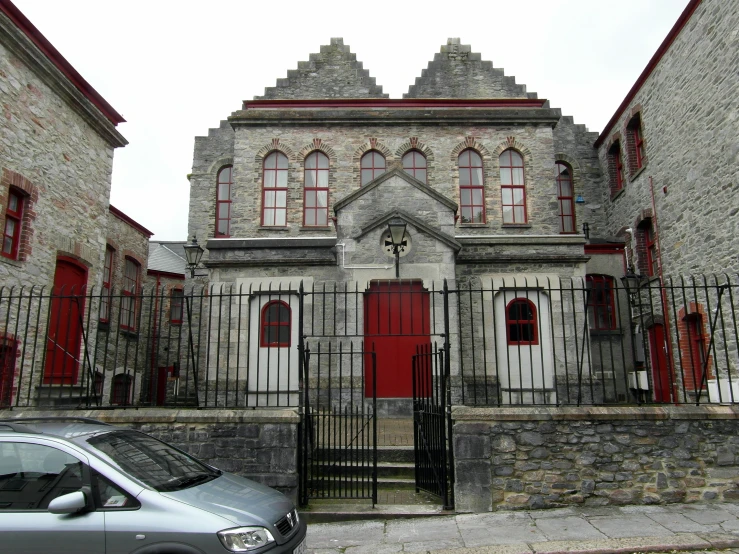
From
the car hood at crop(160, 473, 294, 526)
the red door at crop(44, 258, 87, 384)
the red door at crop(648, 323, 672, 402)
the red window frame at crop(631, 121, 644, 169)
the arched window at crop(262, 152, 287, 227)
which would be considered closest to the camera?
the car hood at crop(160, 473, 294, 526)

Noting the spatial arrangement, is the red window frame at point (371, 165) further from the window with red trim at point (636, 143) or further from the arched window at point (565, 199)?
the window with red trim at point (636, 143)

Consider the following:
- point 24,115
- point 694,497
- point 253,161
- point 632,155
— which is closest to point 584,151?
point 632,155

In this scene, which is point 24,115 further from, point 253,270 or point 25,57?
→ point 253,270

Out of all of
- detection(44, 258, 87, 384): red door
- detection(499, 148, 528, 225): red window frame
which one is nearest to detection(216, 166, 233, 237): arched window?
detection(44, 258, 87, 384): red door

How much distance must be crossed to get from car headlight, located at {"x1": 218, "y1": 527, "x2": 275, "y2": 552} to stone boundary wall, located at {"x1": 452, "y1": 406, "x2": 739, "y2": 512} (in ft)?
10.7

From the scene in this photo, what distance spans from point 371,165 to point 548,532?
13.9 m

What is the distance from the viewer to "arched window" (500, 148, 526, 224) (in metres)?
17.9

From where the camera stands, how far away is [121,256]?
19516mm

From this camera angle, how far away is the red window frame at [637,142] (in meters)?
18.8

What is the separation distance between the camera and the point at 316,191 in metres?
18.1

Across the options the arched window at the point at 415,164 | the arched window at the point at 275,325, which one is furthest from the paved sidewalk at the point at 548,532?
the arched window at the point at 415,164

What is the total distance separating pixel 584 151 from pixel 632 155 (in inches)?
135

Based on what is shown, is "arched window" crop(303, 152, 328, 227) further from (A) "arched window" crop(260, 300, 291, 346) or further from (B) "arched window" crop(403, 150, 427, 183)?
(A) "arched window" crop(260, 300, 291, 346)

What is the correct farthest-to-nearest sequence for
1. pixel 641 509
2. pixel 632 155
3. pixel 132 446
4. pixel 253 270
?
pixel 632 155 → pixel 253 270 → pixel 641 509 → pixel 132 446
